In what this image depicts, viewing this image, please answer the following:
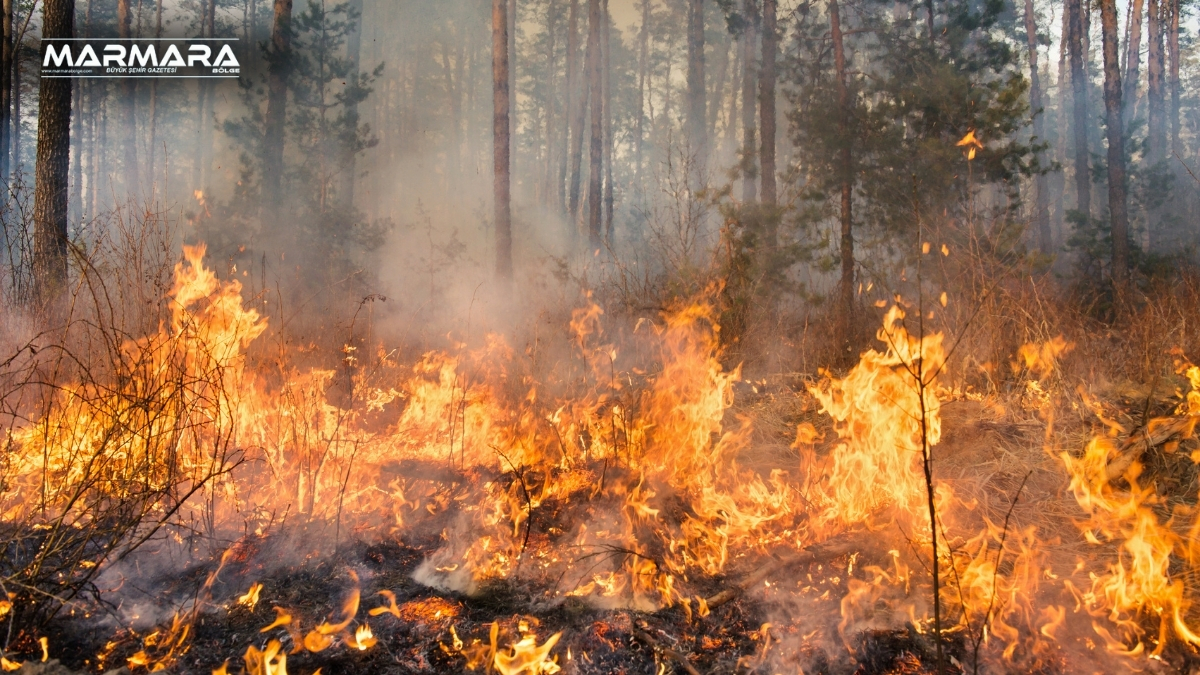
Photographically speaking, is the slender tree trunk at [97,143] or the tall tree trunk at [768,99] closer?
the tall tree trunk at [768,99]

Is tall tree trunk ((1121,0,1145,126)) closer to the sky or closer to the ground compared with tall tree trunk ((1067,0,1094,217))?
closer to the sky

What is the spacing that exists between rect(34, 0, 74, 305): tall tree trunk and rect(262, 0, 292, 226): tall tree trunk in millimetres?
5076

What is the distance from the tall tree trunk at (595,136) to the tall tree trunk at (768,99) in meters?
4.34

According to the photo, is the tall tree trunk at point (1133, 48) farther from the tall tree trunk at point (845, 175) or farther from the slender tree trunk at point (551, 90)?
the slender tree trunk at point (551, 90)

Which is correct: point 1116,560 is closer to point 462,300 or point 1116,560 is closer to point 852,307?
point 852,307

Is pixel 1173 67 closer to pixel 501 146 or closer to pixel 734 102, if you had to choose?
pixel 734 102

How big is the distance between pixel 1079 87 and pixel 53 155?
18.3 metres

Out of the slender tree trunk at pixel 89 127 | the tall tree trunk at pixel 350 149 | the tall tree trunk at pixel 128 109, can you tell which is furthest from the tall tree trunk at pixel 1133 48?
the slender tree trunk at pixel 89 127

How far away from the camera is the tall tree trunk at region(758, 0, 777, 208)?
10.5m

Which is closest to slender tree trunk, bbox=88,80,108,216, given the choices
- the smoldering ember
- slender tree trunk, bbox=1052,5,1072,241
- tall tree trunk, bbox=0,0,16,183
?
tall tree trunk, bbox=0,0,16,183

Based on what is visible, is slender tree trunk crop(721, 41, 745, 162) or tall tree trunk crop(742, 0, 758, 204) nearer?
tall tree trunk crop(742, 0, 758, 204)

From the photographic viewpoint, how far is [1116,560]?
9.29 ft

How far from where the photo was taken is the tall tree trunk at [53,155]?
6.29 metres

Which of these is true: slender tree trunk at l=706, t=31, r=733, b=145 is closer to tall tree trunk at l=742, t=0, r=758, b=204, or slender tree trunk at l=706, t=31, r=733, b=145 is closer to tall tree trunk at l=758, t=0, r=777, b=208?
tall tree trunk at l=742, t=0, r=758, b=204
